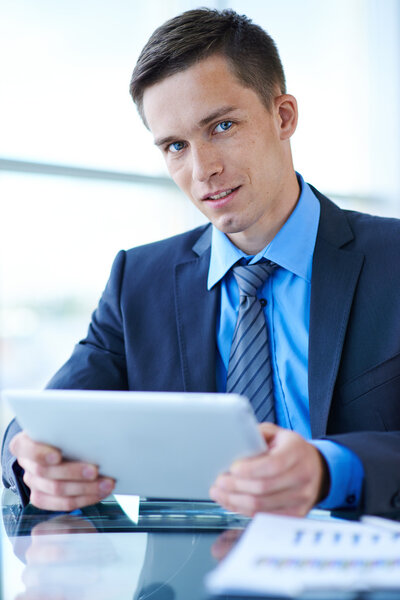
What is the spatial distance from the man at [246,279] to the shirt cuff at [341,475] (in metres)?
0.42

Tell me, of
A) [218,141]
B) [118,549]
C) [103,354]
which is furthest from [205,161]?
[118,549]

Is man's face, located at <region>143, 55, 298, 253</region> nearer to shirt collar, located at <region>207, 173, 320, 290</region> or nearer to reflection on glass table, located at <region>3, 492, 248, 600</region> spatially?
shirt collar, located at <region>207, 173, 320, 290</region>

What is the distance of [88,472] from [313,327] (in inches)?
28.8

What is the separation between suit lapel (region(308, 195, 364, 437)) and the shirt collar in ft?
0.13

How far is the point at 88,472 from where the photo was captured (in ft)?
3.41

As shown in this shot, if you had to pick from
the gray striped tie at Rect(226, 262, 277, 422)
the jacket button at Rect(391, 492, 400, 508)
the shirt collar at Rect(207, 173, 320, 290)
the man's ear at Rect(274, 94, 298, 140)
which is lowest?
the jacket button at Rect(391, 492, 400, 508)

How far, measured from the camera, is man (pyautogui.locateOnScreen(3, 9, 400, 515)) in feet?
5.13

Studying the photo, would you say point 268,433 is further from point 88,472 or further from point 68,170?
point 68,170

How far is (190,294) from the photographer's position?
70.1 inches

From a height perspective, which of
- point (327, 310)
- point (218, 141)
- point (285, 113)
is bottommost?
point (327, 310)

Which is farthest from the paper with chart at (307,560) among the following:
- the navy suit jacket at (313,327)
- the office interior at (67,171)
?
the office interior at (67,171)

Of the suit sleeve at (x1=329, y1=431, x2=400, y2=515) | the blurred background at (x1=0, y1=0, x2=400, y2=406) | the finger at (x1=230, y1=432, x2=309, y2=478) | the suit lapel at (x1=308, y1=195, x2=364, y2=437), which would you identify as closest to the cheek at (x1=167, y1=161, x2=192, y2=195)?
the suit lapel at (x1=308, y1=195, x2=364, y2=437)

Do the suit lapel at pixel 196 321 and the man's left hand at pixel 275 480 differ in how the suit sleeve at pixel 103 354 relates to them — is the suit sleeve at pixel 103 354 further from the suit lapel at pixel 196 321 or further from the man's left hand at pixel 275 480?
the man's left hand at pixel 275 480

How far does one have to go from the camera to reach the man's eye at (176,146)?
66.4 inches
